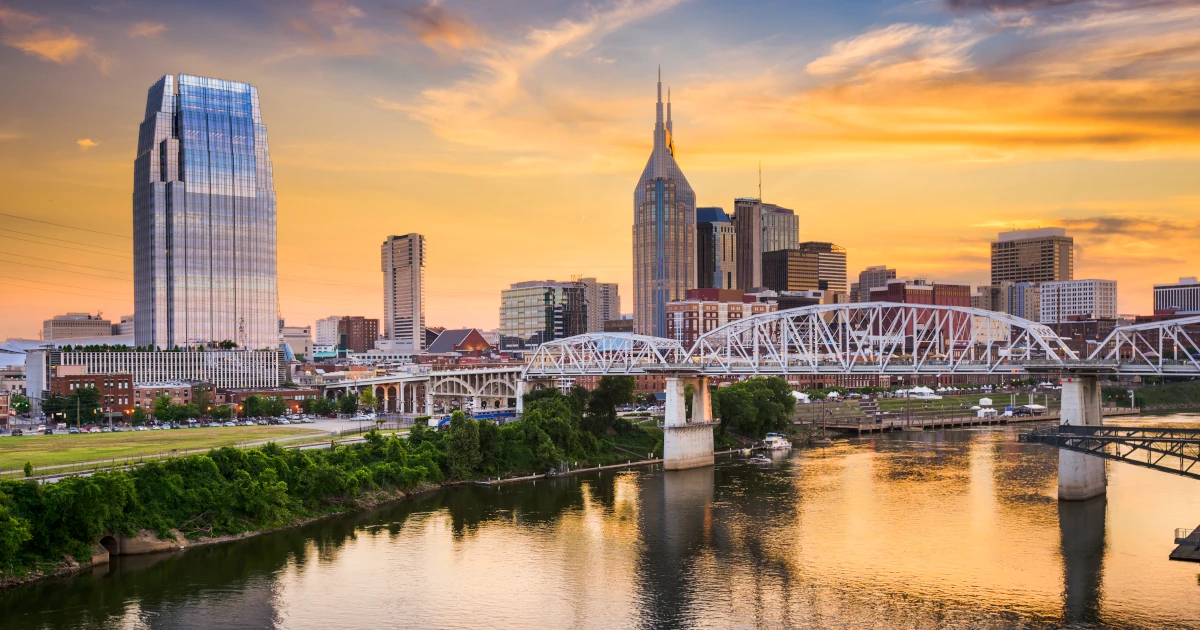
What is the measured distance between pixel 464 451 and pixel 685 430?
22569 mm

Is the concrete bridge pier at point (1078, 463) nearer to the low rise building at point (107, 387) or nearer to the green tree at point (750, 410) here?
the green tree at point (750, 410)

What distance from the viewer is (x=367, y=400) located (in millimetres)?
142125

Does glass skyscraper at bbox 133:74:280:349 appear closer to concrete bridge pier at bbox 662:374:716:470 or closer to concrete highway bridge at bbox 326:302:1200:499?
concrete highway bridge at bbox 326:302:1200:499

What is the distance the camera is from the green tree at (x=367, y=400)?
140 m

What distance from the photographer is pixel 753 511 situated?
2672 inches

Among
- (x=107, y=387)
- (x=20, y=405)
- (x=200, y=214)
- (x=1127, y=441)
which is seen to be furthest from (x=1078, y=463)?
(x=200, y=214)

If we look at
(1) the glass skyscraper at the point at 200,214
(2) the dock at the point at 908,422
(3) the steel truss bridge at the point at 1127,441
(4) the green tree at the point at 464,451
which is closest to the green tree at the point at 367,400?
(2) the dock at the point at 908,422

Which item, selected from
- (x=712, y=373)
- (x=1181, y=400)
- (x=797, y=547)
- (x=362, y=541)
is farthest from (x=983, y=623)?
(x=1181, y=400)

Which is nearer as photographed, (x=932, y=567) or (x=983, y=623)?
(x=983, y=623)

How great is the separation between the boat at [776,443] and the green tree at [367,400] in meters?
56.7

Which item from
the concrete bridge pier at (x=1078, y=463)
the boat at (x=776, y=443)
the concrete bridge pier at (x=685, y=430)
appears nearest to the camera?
the concrete bridge pier at (x=1078, y=463)

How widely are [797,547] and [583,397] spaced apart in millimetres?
48726

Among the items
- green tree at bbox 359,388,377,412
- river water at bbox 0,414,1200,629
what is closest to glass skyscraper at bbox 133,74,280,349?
green tree at bbox 359,388,377,412

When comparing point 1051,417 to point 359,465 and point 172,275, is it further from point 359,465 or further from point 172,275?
point 172,275
